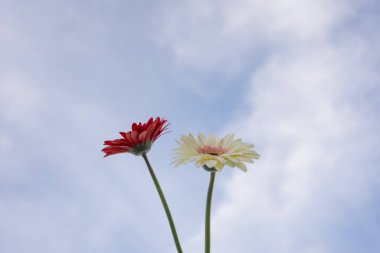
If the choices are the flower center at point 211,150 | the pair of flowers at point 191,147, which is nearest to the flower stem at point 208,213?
the pair of flowers at point 191,147

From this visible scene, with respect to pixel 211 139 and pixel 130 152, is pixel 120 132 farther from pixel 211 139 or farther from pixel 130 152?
pixel 211 139

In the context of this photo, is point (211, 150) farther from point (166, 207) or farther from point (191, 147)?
point (166, 207)

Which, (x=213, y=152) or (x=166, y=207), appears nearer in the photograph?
(x=166, y=207)

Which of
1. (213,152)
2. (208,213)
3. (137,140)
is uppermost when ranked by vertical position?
(137,140)

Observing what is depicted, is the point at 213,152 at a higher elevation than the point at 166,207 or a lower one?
higher

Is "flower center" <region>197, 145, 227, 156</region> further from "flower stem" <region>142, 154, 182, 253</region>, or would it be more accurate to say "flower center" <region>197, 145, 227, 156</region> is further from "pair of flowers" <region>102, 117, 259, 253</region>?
"flower stem" <region>142, 154, 182, 253</region>

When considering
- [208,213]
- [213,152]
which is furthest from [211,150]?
[208,213]

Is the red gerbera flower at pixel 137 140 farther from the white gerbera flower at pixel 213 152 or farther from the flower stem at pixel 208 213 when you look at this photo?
the flower stem at pixel 208 213

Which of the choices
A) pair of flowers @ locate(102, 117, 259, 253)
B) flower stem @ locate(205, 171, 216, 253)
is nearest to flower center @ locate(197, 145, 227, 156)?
pair of flowers @ locate(102, 117, 259, 253)

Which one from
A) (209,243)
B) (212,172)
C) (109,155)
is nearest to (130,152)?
(109,155)
